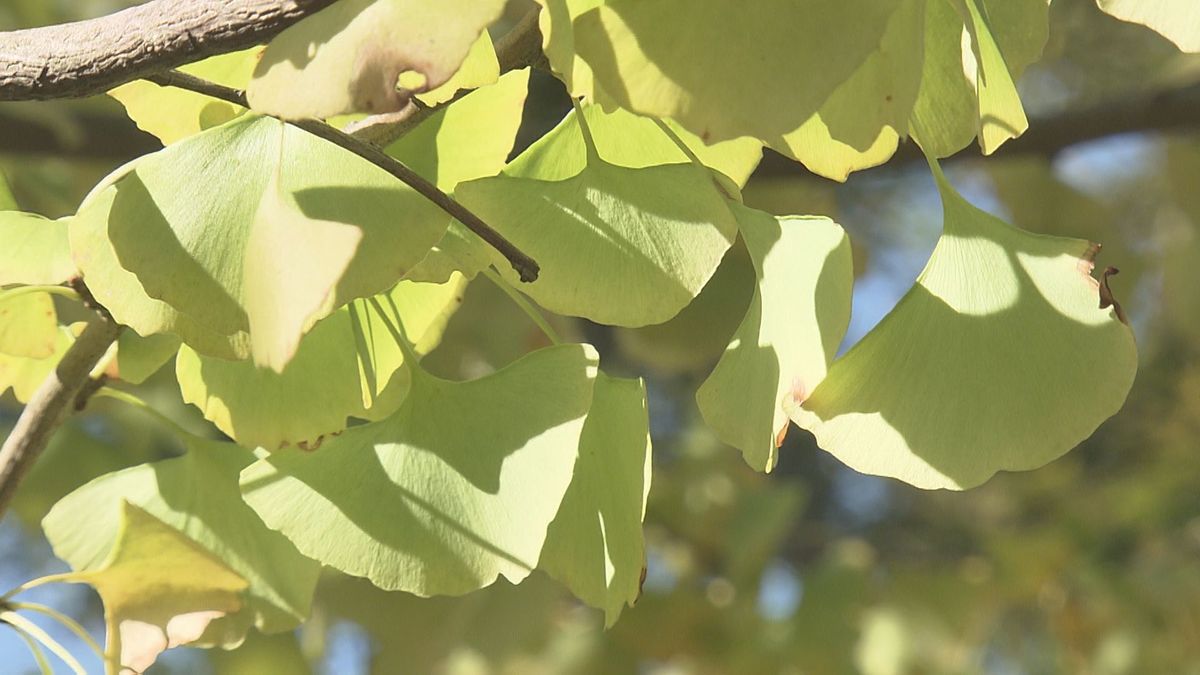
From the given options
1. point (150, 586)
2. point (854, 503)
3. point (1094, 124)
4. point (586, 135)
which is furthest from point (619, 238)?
point (854, 503)

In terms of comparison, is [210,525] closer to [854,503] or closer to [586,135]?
[586,135]

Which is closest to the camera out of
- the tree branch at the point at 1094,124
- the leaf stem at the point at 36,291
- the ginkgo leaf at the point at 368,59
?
the ginkgo leaf at the point at 368,59

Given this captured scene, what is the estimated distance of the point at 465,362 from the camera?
791 mm

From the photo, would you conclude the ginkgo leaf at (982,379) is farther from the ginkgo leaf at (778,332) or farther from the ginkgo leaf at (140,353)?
the ginkgo leaf at (140,353)

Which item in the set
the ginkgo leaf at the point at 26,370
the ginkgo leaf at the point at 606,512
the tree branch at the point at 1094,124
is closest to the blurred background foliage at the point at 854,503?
the tree branch at the point at 1094,124

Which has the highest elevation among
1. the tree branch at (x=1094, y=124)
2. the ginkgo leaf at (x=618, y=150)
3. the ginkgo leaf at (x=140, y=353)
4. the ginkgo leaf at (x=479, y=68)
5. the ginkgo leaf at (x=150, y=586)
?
the ginkgo leaf at (x=479, y=68)

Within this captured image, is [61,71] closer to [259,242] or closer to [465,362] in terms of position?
[259,242]

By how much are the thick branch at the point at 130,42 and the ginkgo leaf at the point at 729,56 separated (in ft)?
0.16

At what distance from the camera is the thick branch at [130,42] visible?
21cm

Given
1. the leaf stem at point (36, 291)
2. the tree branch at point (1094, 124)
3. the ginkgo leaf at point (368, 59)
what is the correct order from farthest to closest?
the tree branch at point (1094, 124)
the leaf stem at point (36, 291)
the ginkgo leaf at point (368, 59)

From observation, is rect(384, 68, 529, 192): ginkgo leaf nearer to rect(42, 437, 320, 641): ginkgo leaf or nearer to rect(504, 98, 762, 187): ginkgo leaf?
rect(504, 98, 762, 187): ginkgo leaf

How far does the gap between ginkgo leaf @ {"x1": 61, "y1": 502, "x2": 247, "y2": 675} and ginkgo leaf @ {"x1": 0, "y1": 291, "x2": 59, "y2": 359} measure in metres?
0.07

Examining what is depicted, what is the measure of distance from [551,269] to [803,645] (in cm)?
69

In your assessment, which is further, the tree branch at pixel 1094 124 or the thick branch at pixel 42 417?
the tree branch at pixel 1094 124
